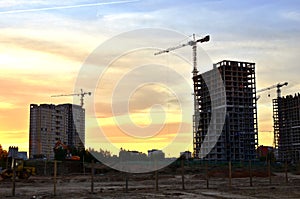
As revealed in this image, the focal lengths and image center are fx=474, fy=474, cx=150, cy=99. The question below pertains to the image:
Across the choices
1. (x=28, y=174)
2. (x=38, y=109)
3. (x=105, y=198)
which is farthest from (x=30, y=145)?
(x=105, y=198)

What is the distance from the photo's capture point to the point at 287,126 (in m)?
164

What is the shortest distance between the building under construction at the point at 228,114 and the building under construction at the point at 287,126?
Answer: 71.8 feet

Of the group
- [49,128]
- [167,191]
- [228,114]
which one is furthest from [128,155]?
[49,128]

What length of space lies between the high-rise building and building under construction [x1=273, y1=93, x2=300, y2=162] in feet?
229

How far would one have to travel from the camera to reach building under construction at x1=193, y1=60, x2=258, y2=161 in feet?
417

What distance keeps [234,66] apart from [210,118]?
26653 millimetres

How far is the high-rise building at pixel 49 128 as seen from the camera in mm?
149375

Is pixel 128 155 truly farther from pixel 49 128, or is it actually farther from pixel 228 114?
pixel 49 128

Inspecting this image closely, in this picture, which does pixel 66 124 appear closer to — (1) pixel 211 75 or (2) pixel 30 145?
(2) pixel 30 145

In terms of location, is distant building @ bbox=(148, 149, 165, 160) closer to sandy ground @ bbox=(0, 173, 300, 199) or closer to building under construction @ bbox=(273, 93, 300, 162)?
sandy ground @ bbox=(0, 173, 300, 199)

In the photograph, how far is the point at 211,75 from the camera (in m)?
118

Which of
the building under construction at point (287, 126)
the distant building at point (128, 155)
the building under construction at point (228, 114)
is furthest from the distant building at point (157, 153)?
the building under construction at point (287, 126)

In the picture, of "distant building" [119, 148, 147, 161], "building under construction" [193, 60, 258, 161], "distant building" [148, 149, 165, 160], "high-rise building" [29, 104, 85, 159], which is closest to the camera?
"distant building" [148, 149, 165, 160]

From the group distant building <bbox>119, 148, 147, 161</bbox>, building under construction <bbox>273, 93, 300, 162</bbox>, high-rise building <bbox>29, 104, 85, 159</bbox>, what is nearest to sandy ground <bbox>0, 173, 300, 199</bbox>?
distant building <bbox>119, 148, 147, 161</bbox>
